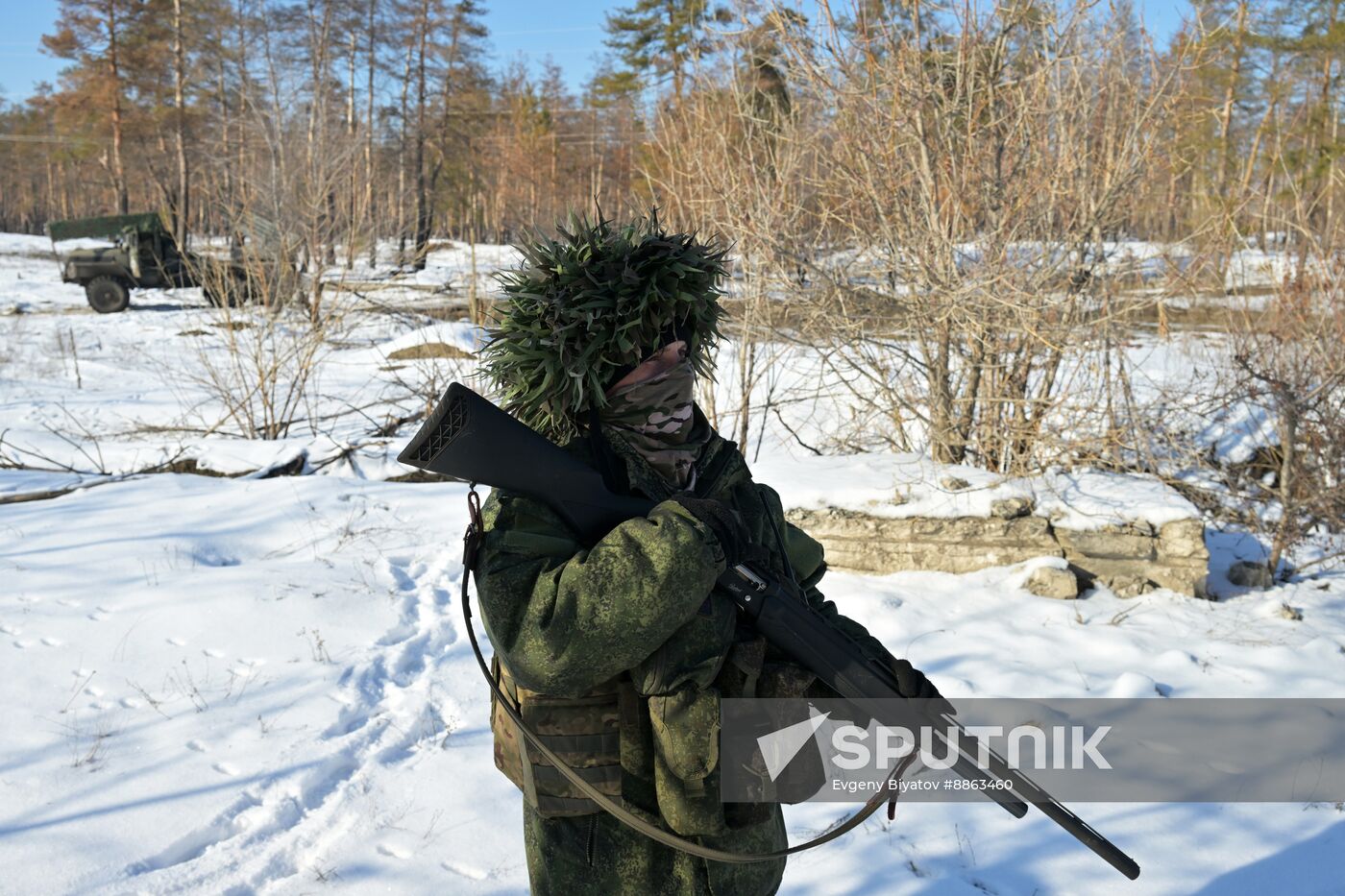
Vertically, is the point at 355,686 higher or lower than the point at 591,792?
lower

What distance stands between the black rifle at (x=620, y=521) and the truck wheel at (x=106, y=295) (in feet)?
71.2

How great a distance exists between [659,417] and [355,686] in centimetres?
291

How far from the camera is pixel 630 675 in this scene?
1.58 meters

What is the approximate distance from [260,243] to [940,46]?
652 centimetres

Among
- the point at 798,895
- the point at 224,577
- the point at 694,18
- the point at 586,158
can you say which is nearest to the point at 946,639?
the point at 798,895

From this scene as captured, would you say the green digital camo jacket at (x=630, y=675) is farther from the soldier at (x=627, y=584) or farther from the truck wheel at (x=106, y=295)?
the truck wheel at (x=106, y=295)

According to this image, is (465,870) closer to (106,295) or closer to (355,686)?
(355,686)

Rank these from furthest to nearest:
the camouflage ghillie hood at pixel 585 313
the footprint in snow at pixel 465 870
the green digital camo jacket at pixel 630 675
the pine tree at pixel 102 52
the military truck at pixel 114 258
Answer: the pine tree at pixel 102 52
the military truck at pixel 114 258
the footprint in snow at pixel 465 870
the camouflage ghillie hood at pixel 585 313
the green digital camo jacket at pixel 630 675

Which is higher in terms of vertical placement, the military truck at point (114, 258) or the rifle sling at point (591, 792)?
the military truck at point (114, 258)

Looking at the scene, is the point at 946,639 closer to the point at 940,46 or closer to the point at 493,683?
the point at 493,683

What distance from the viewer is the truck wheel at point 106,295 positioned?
1936 centimetres

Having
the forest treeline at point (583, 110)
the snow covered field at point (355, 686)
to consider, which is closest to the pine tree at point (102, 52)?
the forest treeline at point (583, 110)

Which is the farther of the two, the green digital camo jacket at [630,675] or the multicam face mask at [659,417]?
the multicam face mask at [659,417]

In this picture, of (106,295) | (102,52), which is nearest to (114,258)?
(106,295)
